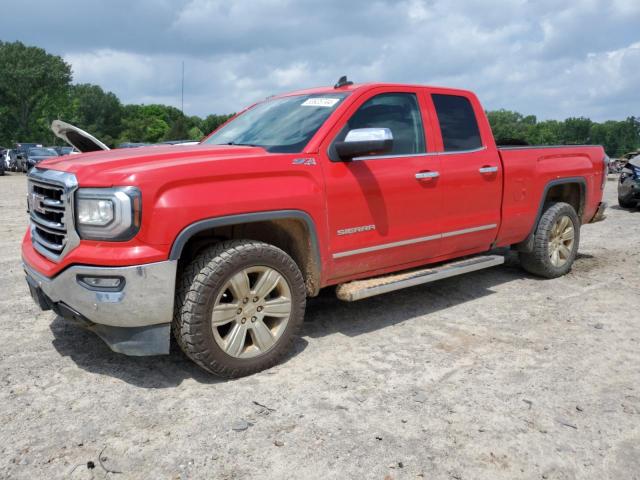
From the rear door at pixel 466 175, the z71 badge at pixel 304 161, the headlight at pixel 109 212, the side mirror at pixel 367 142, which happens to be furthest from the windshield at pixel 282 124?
the headlight at pixel 109 212

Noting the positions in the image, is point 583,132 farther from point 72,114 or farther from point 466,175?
point 466,175

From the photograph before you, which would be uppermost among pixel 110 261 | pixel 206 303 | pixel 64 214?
pixel 64 214

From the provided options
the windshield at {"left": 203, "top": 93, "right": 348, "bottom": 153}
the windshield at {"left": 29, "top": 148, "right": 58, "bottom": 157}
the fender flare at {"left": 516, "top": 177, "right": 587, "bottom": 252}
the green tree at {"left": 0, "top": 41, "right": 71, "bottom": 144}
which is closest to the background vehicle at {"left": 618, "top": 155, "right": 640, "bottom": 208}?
the fender flare at {"left": 516, "top": 177, "right": 587, "bottom": 252}

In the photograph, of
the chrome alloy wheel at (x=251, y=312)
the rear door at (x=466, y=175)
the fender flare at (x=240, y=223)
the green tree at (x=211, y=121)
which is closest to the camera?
the fender flare at (x=240, y=223)

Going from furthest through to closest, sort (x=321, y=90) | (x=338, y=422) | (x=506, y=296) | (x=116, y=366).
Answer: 1. (x=506, y=296)
2. (x=321, y=90)
3. (x=116, y=366)
4. (x=338, y=422)

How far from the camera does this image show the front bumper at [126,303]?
299 centimetres

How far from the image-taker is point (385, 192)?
4.02 meters

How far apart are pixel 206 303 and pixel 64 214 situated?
965mm

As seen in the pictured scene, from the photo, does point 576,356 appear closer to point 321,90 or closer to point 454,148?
point 454,148

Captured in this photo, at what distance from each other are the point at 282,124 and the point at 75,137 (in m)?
1.74

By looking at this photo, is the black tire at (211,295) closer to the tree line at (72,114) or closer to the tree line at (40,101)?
the tree line at (72,114)

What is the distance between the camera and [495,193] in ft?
16.2

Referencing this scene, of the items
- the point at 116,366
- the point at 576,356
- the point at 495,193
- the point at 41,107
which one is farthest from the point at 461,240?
the point at 41,107

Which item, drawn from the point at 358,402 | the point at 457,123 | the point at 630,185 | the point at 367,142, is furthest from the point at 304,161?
the point at 630,185
